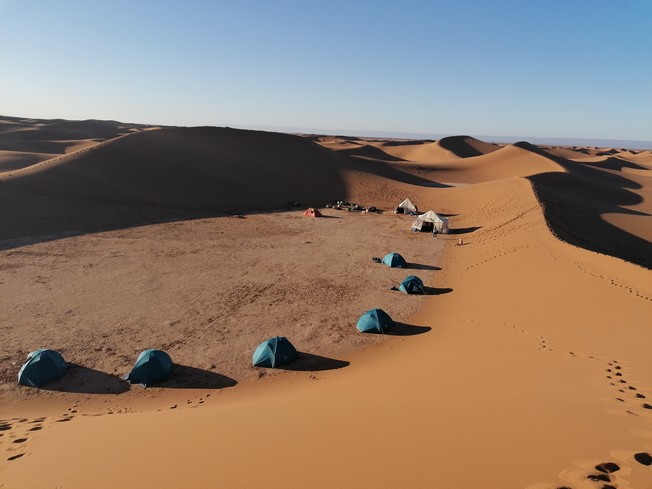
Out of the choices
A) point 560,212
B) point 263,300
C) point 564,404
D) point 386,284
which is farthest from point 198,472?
point 560,212

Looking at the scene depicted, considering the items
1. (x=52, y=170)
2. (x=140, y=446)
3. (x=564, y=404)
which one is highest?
(x=52, y=170)

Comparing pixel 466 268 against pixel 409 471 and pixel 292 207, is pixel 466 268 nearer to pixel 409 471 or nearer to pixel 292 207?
pixel 409 471

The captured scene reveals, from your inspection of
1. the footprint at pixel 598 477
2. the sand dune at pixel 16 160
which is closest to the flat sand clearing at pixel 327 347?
the footprint at pixel 598 477

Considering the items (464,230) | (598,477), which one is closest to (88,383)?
(598,477)

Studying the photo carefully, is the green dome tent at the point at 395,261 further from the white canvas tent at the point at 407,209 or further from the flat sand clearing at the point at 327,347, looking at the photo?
the white canvas tent at the point at 407,209

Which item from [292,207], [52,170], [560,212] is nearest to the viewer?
[560,212]

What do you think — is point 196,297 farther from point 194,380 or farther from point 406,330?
point 406,330
